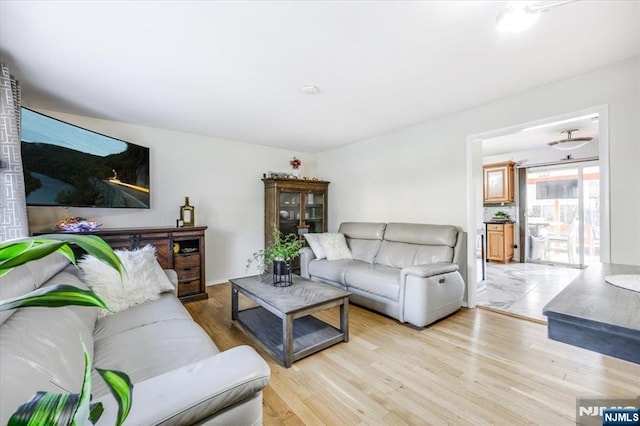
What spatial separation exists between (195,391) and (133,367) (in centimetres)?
60

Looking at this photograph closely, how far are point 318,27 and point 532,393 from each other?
2.63 metres

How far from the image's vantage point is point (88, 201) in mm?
2801

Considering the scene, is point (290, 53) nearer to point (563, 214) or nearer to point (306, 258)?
point (306, 258)

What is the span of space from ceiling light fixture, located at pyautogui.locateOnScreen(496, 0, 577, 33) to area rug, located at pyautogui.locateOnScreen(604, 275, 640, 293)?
1303mm

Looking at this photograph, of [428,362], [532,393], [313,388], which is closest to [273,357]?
[313,388]

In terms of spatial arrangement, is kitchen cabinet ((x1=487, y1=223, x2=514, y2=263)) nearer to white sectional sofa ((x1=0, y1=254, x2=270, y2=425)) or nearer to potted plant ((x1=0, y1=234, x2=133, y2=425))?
white sectional sofa ((x1=0, y1=254, x2=270, y2=425))

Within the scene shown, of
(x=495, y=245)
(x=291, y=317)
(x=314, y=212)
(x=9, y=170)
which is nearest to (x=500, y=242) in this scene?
(x=495, y=245)

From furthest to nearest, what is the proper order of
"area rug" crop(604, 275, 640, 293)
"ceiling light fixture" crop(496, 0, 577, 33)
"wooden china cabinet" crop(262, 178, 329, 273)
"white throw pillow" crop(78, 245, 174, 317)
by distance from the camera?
"wooden china cabinet" crop(262, 178, 329, 273) → "white throw pillow" crop(78, 245, 174, 317) → "ceiling light fixture" crop(496, 0, 577, 33) → "area rug" crop(604, 275, 640, 293)

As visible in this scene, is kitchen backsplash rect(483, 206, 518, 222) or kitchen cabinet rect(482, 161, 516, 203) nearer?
kitchen cabinet rect(482, 161, 516, 203)

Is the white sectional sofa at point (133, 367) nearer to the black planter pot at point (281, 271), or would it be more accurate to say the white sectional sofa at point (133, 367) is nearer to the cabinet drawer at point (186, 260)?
the black planter pot at point (281, 271)

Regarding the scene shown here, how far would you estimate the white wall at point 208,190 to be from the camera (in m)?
3.40

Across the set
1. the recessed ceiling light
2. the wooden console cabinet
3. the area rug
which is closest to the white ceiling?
the recessed ceiling light

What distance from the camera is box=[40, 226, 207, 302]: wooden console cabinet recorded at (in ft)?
9.95

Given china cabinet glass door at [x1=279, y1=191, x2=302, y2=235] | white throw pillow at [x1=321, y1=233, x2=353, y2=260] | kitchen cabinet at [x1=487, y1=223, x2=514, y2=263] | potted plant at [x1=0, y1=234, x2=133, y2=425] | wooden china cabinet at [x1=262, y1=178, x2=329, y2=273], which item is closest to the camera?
potted plant at [x1=0, y1=234, x2=133, y2=425]
